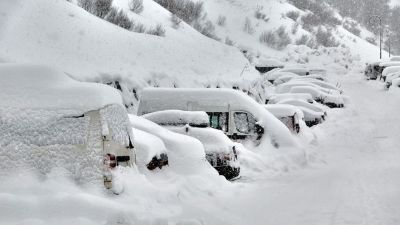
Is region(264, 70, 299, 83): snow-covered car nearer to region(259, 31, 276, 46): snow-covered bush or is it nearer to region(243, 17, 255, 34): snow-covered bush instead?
region(243, 17, 255, 34): snow-covered bush

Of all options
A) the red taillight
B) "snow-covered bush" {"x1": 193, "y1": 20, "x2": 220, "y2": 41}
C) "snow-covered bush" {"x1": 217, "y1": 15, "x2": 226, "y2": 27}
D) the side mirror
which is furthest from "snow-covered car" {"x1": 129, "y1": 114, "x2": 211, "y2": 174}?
"snow-covered bush" {"x1": 217, "y1": 15, "x2": 226, "y2": 27}

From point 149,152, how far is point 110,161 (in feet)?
5.51

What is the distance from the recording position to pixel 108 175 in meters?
7.13

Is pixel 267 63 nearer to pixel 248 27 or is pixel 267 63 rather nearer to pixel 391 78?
pixel 248 27

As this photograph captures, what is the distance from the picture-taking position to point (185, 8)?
38.3 metres

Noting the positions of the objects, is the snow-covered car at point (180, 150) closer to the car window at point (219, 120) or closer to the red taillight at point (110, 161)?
the red taillight at point (110, 161)

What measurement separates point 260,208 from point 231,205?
17.8 inches

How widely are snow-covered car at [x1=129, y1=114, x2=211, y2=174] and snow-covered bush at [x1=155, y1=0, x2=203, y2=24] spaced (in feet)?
83.2

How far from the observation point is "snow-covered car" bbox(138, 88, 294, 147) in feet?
44.6

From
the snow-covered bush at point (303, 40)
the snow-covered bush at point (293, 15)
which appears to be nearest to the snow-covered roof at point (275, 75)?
the snow-covered bush at point (303, 40)

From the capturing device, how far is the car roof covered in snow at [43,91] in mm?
6973

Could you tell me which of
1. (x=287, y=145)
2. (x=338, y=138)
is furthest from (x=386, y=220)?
(x=338, y=138)

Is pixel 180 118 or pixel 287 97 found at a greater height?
pixel 287 97

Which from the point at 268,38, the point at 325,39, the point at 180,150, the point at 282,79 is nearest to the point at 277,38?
the point at 268,38
